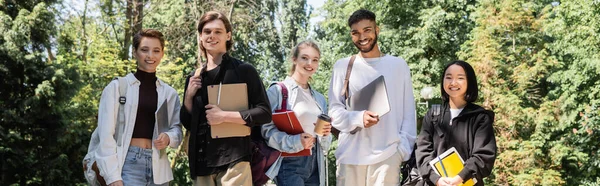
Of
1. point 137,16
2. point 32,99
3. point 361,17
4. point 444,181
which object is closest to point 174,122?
point 361,17

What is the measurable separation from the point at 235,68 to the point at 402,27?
18.3m

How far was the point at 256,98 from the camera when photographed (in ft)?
13.0

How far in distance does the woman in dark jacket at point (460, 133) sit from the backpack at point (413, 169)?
0.6 inches

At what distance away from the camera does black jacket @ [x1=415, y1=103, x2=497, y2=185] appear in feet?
12.8

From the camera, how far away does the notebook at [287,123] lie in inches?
165

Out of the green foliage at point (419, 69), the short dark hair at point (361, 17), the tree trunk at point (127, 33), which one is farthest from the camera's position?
the tree trunk at point (127, 33)

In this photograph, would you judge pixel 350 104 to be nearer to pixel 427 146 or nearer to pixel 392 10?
pixel 427 146

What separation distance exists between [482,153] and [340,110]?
3.22 ft

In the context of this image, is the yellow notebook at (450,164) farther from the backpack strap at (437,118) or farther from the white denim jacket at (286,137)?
the white denim jacket at (286,137)

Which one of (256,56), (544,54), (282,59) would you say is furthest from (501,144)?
(282,59)

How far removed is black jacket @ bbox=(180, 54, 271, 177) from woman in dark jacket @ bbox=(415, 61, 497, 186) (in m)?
1.08

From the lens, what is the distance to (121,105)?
4.09 metres

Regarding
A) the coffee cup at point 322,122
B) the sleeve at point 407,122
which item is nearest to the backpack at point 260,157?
the coffee cup at point 322,122

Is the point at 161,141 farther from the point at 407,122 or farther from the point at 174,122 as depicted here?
the point at 407,122
